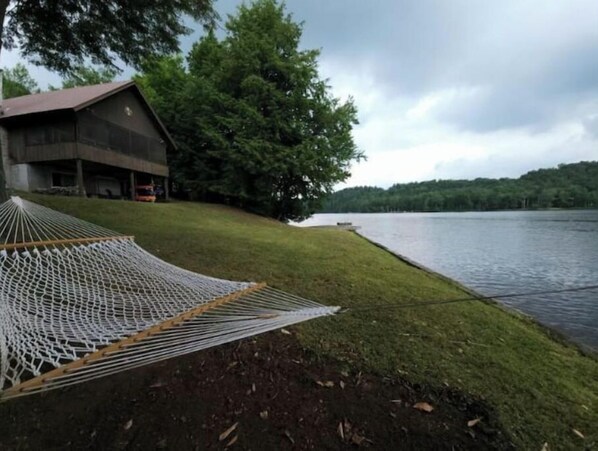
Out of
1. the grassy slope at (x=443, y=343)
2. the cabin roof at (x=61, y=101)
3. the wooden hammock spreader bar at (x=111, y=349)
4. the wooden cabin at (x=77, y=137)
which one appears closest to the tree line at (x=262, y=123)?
the cabin roof at (x=61, y=101)

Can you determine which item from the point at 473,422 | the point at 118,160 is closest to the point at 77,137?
the point at 118,160

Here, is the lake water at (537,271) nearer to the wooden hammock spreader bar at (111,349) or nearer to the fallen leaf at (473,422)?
the fallen leaf at (473,422)

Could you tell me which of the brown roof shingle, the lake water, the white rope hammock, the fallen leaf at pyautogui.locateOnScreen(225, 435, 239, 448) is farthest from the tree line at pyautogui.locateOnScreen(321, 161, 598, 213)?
the fallen leaf at pyautogui.locateOnScreen(225, 435, 239, 448)

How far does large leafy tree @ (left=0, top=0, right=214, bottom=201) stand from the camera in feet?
20.0

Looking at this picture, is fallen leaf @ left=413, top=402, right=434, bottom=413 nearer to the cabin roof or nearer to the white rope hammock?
the white rope hammock

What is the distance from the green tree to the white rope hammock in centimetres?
3265

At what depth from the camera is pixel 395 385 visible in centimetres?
264

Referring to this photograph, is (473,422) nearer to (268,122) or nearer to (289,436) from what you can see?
(289,436)

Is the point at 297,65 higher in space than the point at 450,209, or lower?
higher

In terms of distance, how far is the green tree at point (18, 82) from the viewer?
93.6 feet

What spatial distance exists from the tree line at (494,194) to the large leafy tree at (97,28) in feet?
127

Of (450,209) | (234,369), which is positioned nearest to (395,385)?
(234,369)

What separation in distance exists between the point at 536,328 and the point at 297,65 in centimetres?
1698

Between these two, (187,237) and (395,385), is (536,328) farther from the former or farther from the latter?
(187,237)
